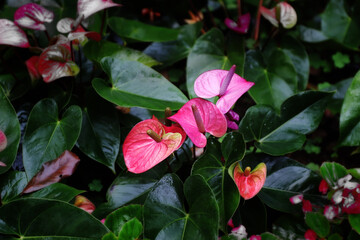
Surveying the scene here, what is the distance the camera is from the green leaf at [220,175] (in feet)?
2.88

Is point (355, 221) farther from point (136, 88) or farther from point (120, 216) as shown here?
point (136, 88)

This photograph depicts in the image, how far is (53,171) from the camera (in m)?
0.99

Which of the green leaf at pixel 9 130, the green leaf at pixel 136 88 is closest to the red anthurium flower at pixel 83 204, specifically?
the green leaf at pixel 9 130

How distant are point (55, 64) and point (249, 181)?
719 mm

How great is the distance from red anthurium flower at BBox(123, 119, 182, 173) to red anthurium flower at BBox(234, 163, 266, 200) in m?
0.20

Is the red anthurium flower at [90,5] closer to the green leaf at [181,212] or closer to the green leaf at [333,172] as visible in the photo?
the green leaf at [181,212]

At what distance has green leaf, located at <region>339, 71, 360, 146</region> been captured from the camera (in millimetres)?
1123

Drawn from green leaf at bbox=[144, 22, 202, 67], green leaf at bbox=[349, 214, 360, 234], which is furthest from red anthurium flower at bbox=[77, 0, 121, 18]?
green leaf at bbox=[349, 214, 360, 234]

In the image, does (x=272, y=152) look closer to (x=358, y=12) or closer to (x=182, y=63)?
(x=182, y=63)

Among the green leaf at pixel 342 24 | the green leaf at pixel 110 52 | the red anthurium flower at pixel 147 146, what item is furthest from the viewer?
the green leaf at pixel 342 24

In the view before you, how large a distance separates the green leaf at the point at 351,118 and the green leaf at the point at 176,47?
2.15ft

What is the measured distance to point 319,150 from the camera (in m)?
1.41

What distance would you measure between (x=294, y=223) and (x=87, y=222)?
0.60 meters

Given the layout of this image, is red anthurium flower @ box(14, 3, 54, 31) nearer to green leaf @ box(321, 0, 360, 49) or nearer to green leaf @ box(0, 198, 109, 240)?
green leaf @ box(0, 198, 109, 240)
